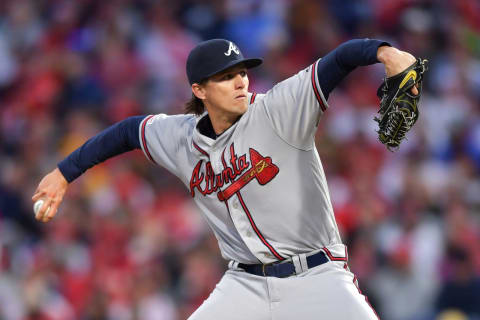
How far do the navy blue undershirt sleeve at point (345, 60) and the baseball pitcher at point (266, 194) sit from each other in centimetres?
1

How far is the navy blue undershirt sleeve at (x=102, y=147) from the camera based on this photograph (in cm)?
406

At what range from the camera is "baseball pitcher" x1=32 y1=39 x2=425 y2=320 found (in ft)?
11.3

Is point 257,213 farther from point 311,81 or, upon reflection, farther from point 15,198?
point 15,198

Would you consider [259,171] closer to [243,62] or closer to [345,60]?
[243,62]

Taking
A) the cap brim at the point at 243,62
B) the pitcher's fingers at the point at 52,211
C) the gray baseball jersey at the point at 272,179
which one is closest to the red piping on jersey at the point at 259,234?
the gray baseball jersey at the point at 272,179

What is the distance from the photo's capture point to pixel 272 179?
3537 millimetres

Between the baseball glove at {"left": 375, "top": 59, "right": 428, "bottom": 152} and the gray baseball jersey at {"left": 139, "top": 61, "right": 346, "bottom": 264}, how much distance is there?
356mm

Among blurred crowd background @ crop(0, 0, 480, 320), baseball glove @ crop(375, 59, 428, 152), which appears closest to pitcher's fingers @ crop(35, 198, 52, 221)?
baseball glove @ crop(375, 59, 428, 152)

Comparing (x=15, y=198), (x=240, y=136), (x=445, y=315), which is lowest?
(x=445, y=315)

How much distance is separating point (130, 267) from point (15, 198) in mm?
1436

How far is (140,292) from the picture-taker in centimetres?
659

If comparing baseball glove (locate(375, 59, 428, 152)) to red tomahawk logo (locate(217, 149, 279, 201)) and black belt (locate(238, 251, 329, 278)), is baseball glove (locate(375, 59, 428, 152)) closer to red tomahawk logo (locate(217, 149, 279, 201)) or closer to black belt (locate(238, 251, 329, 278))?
red tomahawk logo (locate(217, 149, 279, 201))

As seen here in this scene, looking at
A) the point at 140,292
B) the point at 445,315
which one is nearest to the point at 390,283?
the point at 445,315

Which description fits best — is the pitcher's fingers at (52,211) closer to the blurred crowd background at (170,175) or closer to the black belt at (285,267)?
the black belt at (285,267)
